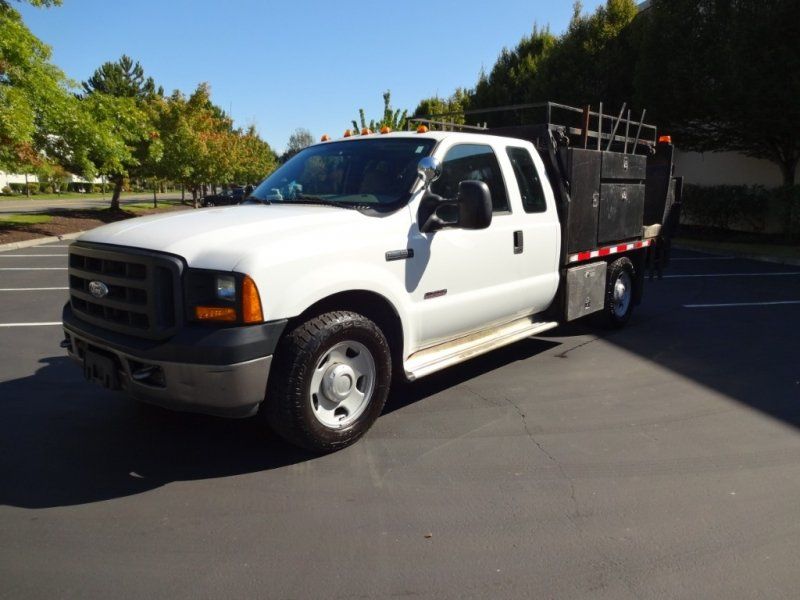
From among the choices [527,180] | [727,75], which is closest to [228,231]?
[527,180]

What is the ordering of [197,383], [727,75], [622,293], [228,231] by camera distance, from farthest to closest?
[727,75]
[622,293]
[228,231]
[197,383]

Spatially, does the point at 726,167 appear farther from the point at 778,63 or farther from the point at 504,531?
the point at 504,531

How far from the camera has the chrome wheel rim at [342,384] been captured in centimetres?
381

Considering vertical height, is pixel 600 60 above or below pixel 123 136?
above

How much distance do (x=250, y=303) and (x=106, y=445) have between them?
5.16 feet

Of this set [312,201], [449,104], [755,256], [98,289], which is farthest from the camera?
[449,104]

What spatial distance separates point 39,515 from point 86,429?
1.14 metres

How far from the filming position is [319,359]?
12.0ft

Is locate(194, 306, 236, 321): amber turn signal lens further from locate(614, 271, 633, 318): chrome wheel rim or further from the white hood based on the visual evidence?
locate(614, 271, 633, 318): chrome wheel rim

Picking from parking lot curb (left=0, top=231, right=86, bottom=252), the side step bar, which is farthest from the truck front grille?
parking lot curb (left=0, top=231, right=86, bottom=252)

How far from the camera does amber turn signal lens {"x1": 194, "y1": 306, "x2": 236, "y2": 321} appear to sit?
3.34 m

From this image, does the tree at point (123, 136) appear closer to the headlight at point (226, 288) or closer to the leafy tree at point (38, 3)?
the leafy tree at point (38, 3)

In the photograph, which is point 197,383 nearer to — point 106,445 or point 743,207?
point 106,445

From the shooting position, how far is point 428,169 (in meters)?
4.22
